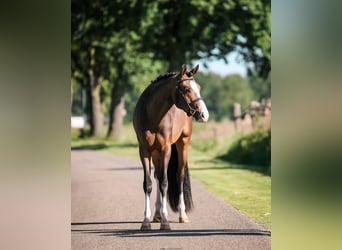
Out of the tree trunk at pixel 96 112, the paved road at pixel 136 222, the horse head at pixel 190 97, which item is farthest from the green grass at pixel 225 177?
the tree trunk at pixel 96 112

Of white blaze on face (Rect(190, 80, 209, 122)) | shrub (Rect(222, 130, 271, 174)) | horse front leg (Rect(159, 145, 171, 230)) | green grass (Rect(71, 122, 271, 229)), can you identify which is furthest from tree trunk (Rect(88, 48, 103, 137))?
white blaze on face (Rect(190, 80, 209, 122))

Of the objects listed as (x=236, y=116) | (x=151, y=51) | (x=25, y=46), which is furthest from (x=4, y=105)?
(x=236, y=116)

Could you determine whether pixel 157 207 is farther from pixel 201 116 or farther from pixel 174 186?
pixel 201 116

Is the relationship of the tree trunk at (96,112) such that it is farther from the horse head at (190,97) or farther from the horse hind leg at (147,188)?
the horse head at (190,97)

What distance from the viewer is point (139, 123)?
451cm

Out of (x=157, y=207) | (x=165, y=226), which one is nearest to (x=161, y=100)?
(x=157, y=207)

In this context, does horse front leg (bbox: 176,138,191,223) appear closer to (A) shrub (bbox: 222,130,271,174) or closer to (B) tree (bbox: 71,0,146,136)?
(A) shrub (bbox: 222,130,271,174)

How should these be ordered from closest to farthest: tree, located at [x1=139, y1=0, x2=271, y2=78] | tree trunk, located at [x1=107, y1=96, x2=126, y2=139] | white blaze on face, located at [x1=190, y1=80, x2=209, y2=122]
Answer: white blaze on face, located at [x1=190, y1=80, x2=209, y2=122] → tree trunk, located at [x1=107, y1=96, x2=126, y2=139] → tree, located at [x1=139, y1=0, x2=271, y2=78]

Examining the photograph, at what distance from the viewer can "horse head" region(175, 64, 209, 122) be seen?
4.18 m

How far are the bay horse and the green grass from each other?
23cm

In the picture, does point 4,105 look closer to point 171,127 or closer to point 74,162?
point 171,127

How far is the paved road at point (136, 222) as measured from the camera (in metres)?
4.17

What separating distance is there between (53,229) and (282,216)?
4.26 ft

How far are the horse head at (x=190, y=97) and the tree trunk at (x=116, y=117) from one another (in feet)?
4.97
